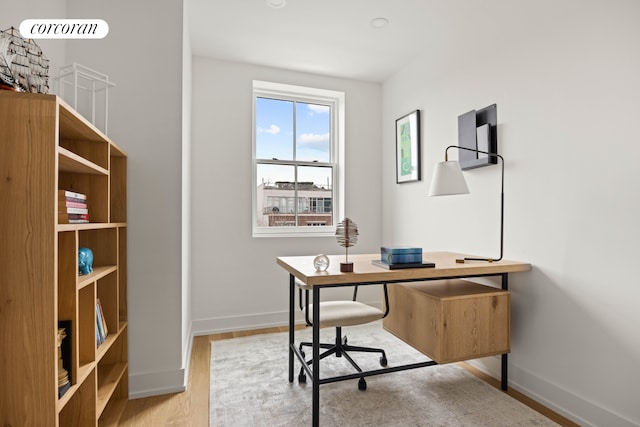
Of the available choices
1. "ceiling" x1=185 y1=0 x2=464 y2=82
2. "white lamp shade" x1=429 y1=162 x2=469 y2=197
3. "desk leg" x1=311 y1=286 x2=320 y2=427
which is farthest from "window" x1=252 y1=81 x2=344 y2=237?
"desk leg" x1=311 y1=286 x2=320 y2=427

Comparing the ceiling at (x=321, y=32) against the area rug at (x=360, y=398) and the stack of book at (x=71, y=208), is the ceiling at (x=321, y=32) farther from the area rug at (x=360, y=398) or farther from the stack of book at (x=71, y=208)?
the area rug at (x=360, y=398)

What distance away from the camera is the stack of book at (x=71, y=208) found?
134 centimetres

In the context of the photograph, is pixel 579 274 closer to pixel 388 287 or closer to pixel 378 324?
pixel 388 287

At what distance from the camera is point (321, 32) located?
2787 millimetres

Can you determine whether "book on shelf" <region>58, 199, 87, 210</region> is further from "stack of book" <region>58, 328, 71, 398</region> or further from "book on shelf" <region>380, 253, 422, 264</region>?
"book on shelf" <region>380, 253, 422, 264</region>

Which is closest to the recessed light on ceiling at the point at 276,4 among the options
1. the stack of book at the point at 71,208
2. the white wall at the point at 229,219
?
the white wall at the point at 229,219

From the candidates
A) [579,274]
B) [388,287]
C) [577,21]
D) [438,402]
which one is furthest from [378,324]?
[577,21]

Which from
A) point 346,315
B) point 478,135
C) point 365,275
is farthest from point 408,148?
point 365,275

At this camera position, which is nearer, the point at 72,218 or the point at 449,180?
the point at 72,218

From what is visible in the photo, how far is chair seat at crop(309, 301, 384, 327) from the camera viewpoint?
84.2 inches

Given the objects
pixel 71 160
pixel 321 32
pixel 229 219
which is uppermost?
pixel 321 32

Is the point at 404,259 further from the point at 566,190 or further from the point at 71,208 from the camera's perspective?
the point at 71,208

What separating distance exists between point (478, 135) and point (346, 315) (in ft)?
5.18

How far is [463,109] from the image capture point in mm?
2611
